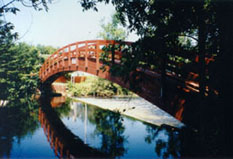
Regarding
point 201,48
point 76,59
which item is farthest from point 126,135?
point 76,59

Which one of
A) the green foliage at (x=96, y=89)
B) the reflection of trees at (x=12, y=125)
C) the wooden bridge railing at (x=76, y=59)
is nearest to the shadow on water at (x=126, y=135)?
the reflection of trees at (x=12, y=125)

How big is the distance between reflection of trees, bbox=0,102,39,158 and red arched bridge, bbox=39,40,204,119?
3.51 m

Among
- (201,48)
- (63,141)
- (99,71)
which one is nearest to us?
(201,48)

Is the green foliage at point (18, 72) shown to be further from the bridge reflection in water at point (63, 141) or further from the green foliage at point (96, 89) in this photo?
the bridge reflection in water at point (63, 141)

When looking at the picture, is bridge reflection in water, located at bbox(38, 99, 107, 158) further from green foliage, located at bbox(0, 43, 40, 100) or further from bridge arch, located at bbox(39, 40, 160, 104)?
green foliage, located at bbox(0, 43, 40, 100)

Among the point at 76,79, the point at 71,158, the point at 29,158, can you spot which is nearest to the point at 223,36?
the point at 71,158

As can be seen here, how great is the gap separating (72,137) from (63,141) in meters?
0.41

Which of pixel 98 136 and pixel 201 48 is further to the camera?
pixel 98 136

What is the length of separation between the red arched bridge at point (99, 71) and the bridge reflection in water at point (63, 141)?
2.08m

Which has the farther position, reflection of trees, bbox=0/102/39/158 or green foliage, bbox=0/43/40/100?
green foliage, bbox=0/43/40/100

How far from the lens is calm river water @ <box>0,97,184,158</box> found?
389cm

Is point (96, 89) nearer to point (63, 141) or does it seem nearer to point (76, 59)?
point (76, 59)

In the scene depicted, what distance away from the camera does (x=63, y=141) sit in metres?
6.46

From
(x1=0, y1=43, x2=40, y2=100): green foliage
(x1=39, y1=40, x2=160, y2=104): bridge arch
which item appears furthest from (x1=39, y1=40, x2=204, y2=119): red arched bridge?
(x1=0, y1=43, x2=40, y2=100): green foliage
